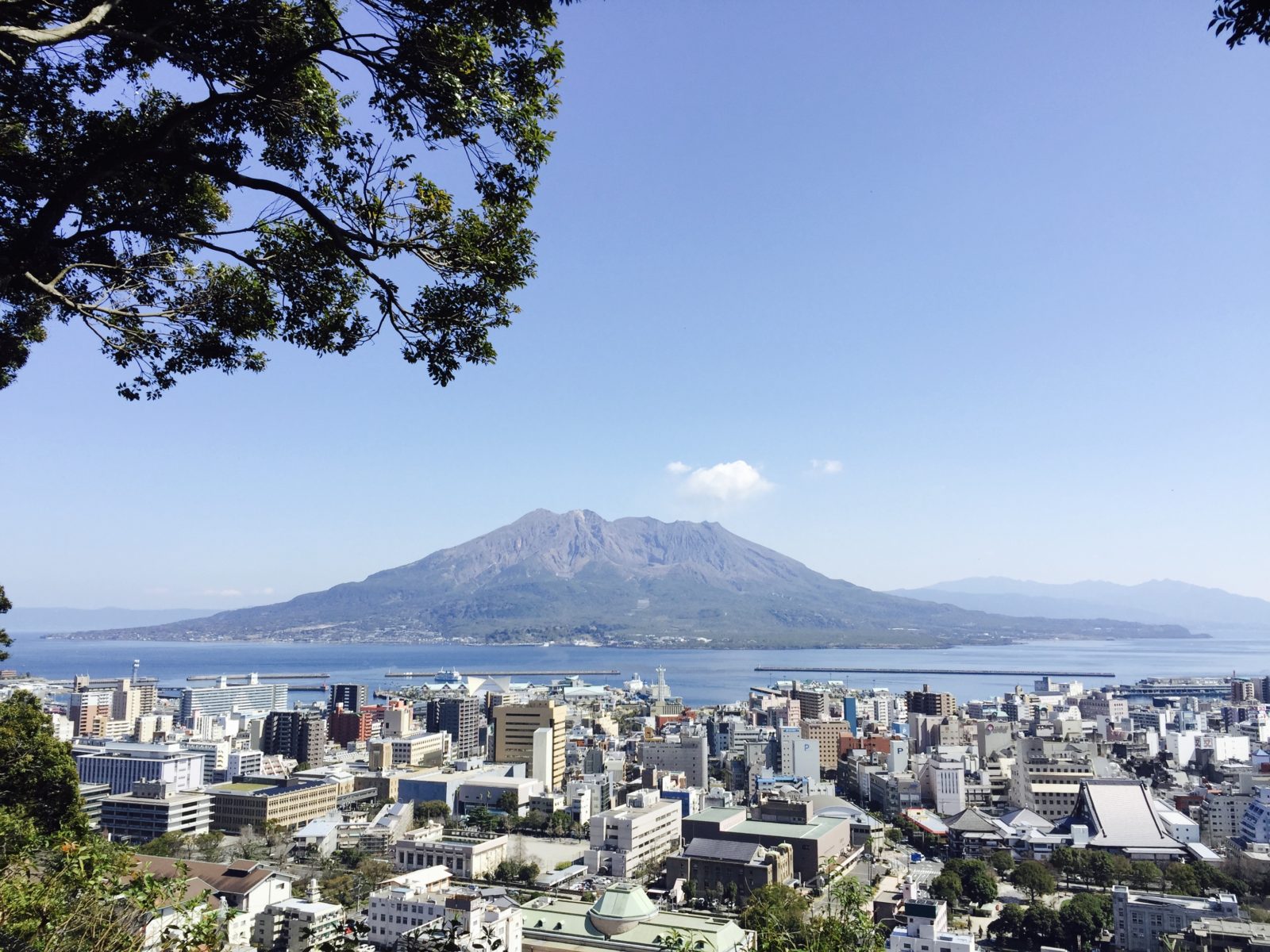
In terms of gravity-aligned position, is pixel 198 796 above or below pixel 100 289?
below

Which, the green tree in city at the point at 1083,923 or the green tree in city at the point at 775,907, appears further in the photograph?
the green tree in city at the point at 1083,923

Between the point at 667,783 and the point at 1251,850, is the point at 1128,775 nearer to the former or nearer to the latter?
the point at 1251,850

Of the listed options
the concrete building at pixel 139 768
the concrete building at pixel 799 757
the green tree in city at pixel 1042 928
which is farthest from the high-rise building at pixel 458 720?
the green tree in city at pixel 1042 928

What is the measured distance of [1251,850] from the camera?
13.1 metres

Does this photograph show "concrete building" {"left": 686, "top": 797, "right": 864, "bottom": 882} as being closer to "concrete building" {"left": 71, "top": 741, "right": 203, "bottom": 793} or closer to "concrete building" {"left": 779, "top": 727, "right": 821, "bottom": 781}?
"concrete building" {"left": 779, "top": 727, "right": 821, "bottom": 781}

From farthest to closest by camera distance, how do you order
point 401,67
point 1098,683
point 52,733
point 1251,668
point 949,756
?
point 1251,668 < point 1098,683 < point 949,756 < point 52,733 < point 401,67

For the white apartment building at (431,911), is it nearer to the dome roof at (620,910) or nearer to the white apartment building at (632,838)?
the dome roof at (620,910)

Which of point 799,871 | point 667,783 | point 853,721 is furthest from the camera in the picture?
point 853,721

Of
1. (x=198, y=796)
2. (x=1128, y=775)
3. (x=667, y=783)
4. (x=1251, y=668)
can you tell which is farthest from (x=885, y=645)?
(x=198, y=796)

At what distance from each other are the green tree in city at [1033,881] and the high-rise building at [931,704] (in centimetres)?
1773

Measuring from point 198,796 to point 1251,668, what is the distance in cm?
6333

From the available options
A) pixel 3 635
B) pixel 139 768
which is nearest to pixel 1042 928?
pixel 3 635

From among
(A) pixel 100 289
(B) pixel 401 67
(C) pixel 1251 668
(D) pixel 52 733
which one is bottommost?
(C) pixel 1251 668

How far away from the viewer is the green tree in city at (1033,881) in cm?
1162
